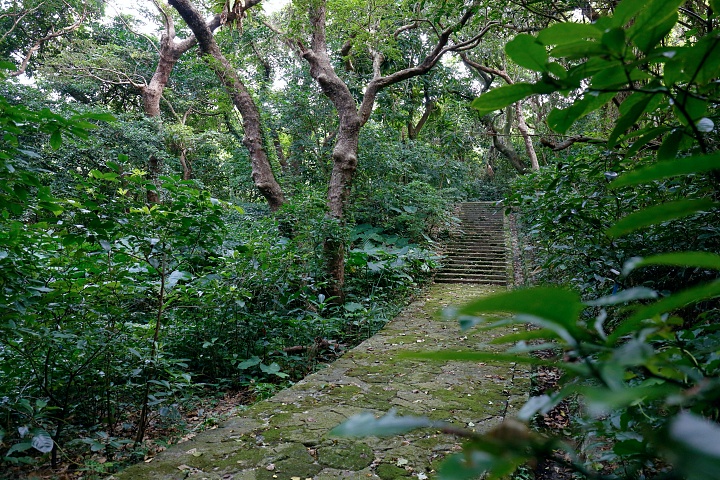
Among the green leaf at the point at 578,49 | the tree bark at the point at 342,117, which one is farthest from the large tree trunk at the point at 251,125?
the green leaf at the point at 578,49

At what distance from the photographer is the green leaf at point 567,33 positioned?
0.53 meters

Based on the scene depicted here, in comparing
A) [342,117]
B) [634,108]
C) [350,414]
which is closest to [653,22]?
[634,108]

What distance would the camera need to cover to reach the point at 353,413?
2795mm

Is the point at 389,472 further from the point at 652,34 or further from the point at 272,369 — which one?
the point at 652,34

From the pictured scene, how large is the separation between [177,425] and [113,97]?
13.0 metres

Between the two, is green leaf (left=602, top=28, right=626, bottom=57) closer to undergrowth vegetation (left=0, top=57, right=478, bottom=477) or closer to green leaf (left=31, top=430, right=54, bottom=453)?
undergrowth vegetation (left=0, top=57, right=478, bottom=477)

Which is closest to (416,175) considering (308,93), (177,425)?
(308,93)

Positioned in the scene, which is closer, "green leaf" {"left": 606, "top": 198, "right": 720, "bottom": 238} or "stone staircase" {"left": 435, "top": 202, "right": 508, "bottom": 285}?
"green leaf" {"left": 606, "top": 198, "right": 720, "bottom": 238}

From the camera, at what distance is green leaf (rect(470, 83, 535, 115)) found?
1.92ft

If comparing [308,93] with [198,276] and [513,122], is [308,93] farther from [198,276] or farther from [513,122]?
[513,122]

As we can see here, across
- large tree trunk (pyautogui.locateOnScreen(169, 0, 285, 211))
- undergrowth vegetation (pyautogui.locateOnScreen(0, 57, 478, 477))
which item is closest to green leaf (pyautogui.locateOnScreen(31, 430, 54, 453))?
undergrowth vegetation (pyautogui.locateOnScreen(0, 57, 478, 477))

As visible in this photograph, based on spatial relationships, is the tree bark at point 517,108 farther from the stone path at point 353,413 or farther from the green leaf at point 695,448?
the green leaf at point 695,448

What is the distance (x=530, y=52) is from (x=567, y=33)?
5 centimetres

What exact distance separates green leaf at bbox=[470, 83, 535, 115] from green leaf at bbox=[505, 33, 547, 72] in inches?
1.1
